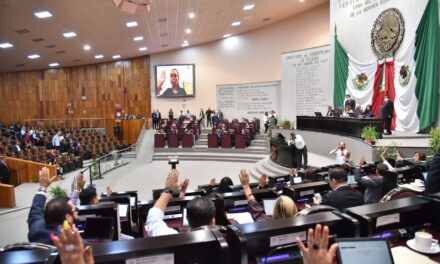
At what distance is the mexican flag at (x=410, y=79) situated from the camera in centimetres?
779

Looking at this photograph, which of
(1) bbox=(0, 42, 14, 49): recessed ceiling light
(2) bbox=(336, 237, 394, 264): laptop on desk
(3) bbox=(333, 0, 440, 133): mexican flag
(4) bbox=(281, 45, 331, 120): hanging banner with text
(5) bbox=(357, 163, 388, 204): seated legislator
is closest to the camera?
(2) bbox=(336, 237, 394, 264): laptop on desk

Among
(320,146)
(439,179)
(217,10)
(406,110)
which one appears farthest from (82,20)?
(439,179)

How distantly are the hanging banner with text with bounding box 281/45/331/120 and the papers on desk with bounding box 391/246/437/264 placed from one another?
12397 mm

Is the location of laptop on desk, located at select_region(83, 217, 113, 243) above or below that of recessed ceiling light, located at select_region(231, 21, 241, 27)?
below

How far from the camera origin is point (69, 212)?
2.08 m

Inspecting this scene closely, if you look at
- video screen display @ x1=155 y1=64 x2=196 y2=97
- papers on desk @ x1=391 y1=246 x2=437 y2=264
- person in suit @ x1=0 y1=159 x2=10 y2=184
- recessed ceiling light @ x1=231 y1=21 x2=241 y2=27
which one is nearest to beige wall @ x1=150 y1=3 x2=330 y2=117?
video screen display @ x1=155 y1=64 x2=196 y2=97

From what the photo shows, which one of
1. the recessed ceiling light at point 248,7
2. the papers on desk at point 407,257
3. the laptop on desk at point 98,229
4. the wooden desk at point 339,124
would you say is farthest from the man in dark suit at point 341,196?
the recessed ceiling light at point 248,7

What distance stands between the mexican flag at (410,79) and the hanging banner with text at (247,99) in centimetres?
605

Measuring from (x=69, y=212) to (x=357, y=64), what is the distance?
11166 millimetres

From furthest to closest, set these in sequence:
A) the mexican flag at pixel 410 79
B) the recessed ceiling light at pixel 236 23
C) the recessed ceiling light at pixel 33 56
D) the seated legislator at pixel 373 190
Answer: the recessed ceiling light at pixel 236 23 → the recessed ceiling light at pixel 33 56 → the mexican flag at pixel 410 79 → the seated legislator at pixel 373 190

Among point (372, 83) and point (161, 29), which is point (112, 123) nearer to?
point (161, 29)

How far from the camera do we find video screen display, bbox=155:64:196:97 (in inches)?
762

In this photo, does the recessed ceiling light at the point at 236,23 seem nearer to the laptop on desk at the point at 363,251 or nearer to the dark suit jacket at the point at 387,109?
the dark suit jacket at the point at 387,109

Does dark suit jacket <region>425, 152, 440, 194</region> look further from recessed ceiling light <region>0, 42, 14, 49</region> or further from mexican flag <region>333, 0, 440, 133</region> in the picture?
recessed ceiling light <region>0, 42, 14, 49</region>
